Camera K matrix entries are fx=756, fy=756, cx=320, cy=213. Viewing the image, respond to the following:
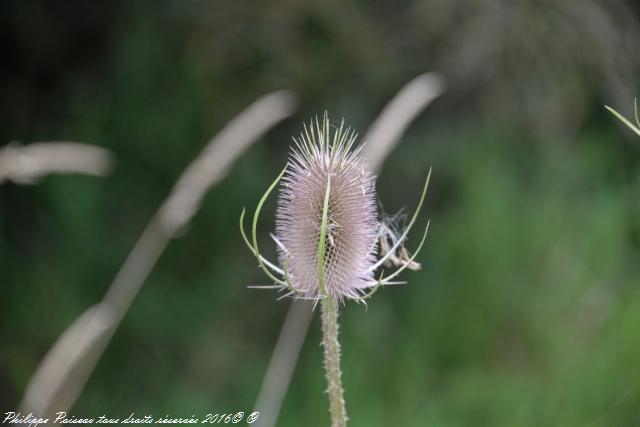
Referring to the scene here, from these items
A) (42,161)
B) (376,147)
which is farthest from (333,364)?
(42,161)

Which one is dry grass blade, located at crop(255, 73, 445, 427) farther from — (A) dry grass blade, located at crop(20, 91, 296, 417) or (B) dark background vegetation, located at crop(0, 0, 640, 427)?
(B) dark background vegetation, located at crop(0, 0, 640, 427)

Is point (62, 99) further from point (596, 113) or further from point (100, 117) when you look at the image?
point (596, 113)

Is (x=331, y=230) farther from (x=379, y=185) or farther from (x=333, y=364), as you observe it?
(x=379, y=185)

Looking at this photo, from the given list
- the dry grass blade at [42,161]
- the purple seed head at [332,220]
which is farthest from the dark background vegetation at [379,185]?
the purple seed head at [332,220]

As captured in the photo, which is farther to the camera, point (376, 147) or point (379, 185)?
point (379, 185)

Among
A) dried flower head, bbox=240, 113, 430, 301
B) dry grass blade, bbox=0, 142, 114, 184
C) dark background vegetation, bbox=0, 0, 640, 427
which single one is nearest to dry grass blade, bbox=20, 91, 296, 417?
dry grass blade, bbox=0, 142, 114, 184

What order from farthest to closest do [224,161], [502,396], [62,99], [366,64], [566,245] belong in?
[62,99]
[366,64]
[566,245]
[502,396]
[224,161]

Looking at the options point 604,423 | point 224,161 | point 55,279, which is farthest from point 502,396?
point 55,279
